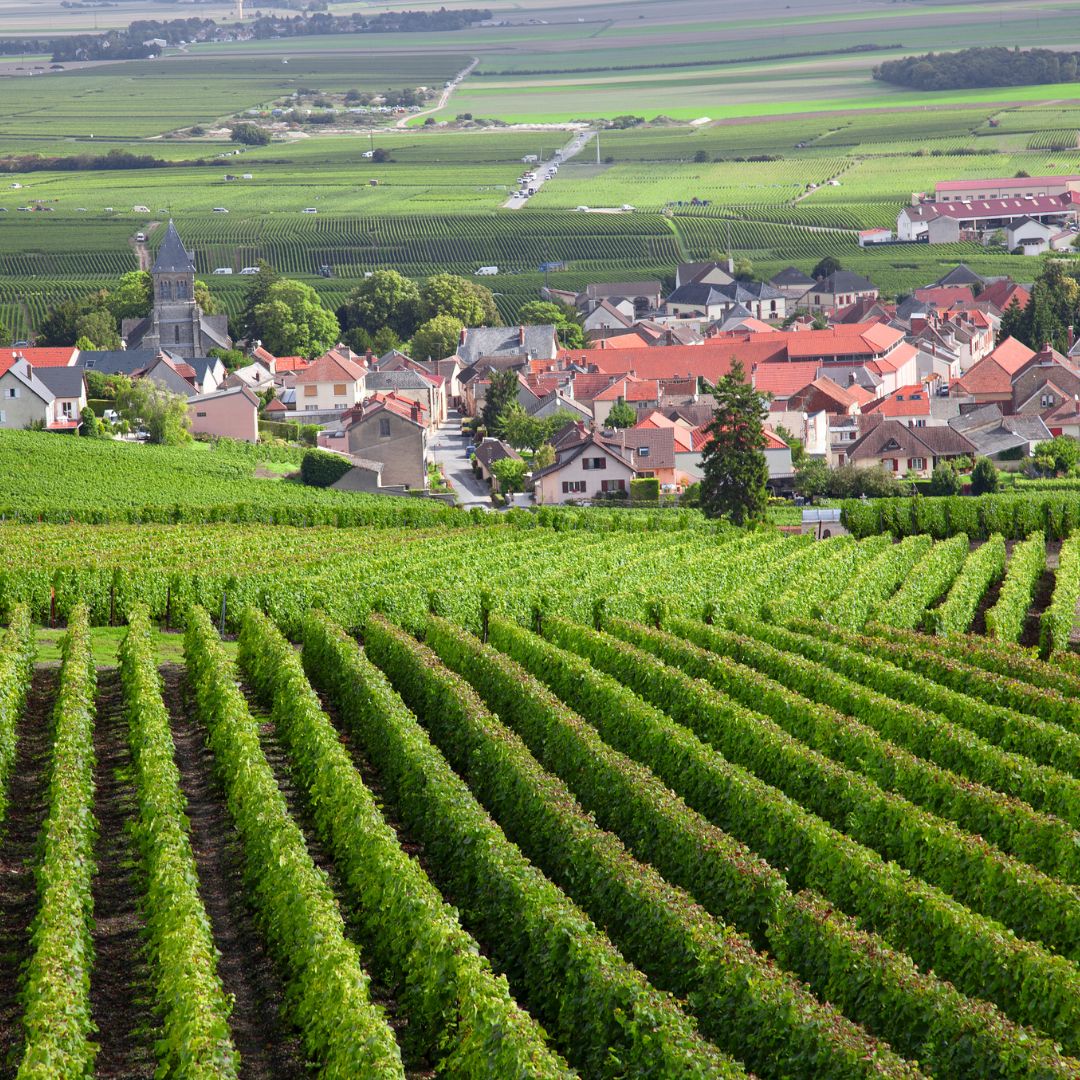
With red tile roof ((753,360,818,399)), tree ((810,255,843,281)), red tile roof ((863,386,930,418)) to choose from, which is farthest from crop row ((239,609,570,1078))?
tree ((810,255,843,281))

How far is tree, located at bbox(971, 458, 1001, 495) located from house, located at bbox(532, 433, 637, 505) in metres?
18.3

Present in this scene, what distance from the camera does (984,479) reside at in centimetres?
8794

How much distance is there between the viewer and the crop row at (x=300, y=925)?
1616 centimetres

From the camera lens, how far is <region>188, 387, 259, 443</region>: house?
3679 inches

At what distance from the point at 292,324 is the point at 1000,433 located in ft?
206

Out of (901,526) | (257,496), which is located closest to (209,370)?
(257,496)

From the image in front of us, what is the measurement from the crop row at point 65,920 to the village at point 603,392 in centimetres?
5566

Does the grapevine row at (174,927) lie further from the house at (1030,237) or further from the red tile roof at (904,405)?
the house at (1030,237)

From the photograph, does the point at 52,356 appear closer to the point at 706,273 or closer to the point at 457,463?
the point at 457,463

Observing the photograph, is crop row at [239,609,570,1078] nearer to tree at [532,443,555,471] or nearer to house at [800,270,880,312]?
tree at [532,443,555,471]

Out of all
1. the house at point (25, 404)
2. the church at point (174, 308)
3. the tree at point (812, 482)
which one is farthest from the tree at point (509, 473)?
the church at point (174, 308)

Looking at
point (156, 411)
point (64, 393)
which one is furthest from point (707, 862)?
point (64, 393)

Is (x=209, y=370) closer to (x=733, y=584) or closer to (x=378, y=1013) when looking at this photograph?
(x=733, y=584)

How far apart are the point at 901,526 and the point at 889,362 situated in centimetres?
6419
